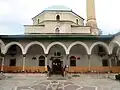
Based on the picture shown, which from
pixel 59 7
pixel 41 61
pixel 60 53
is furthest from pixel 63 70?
pixel 59 7

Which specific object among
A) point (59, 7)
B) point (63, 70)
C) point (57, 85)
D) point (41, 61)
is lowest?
point (57, 85)

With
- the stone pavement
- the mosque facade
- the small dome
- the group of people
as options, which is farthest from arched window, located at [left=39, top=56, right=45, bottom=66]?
the small dome

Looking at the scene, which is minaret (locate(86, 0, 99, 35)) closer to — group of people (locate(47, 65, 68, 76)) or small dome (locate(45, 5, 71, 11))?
small dome (locate(45, 5, 71, 11))

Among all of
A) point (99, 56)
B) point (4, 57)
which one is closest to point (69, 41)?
point (99, 56)

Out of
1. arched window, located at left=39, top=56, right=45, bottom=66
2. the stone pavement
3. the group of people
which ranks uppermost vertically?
arched window, located at left=39, top=56, right=45, bottom=66

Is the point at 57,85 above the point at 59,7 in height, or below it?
below

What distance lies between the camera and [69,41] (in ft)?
89.1

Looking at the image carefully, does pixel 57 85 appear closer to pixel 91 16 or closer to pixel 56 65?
pixel 56 65

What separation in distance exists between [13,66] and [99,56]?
395 inches

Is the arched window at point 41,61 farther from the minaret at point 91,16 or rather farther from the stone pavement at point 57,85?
the minaret at point 91,16

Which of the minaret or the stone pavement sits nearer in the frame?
the stone pavement

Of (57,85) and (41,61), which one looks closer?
(57,85)

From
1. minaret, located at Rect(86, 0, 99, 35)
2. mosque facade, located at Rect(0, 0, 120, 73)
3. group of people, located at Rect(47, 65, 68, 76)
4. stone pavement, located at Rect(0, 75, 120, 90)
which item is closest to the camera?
stone pavement, located at Rect(0, 75, 120, 90)

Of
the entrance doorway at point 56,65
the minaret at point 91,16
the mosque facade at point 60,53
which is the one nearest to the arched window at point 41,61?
the mosque facade at point 60,53
